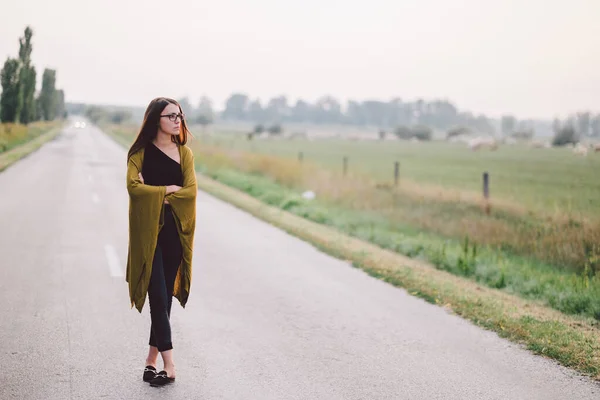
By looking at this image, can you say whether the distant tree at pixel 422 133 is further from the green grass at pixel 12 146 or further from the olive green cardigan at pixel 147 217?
the olive green cardigan at pixel 147 217

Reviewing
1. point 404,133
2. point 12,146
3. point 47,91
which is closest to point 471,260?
point 12,146

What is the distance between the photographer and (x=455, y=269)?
9.97 meters

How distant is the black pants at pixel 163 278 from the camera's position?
14.3ft

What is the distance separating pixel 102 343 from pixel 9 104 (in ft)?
126

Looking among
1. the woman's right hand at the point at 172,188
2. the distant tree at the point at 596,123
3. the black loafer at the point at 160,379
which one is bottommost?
the black loafer at the point at 160,379

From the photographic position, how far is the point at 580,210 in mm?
13258

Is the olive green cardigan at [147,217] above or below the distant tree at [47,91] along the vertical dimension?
below

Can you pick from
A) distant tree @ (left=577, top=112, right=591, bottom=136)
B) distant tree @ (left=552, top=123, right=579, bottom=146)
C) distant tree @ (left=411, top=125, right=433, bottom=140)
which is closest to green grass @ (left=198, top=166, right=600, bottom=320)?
distant tree @ (left=552, top=123, right=579, bottom=146)

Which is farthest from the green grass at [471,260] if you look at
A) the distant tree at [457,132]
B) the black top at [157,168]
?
the distant tree at [457,132]

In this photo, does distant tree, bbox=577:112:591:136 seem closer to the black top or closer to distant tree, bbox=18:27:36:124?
distant tree, bbox=18:27:36:124

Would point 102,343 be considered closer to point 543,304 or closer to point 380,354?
point 380,354

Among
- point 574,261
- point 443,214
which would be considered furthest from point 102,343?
point 443,214

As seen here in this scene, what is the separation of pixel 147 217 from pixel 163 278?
46 cm

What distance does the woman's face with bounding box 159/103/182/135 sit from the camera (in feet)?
14.1
